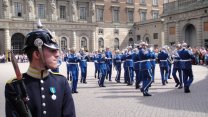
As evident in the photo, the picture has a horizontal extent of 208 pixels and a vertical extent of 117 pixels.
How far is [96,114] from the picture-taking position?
9.60m

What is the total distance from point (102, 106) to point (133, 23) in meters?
51.6

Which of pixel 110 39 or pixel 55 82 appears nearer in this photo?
pixel 55 82

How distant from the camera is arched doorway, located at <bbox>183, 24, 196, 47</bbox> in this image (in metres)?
37.2

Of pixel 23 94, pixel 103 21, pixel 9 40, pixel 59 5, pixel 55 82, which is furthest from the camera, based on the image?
pixel 103 21

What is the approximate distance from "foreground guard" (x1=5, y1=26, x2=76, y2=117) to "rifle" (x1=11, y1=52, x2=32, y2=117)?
8 cm

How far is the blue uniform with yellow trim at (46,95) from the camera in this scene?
10.7 ft

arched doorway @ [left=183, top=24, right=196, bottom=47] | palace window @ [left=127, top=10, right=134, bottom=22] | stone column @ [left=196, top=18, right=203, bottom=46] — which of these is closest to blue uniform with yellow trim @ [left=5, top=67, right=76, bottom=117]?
stone column @ [left=196, top=18, right=203, bottom=46]

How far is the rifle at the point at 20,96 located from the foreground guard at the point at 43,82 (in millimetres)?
80

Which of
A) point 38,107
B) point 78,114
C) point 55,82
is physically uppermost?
point 55,82

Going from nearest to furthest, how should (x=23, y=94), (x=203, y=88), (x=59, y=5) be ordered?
(x=23, y=94) → (x=203, y=88) → (x=59, y=5)

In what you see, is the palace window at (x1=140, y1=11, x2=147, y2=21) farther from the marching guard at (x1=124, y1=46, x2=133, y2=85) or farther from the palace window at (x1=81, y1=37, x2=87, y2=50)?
the marching guard at (x1=124, y1=46, x2=133, y2=85)

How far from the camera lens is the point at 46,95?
131 inches

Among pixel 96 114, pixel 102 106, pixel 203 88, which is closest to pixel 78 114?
pixel 96 114

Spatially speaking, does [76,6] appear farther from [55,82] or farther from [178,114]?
[55,82]
